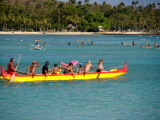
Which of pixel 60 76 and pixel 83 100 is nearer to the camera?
pixel 83 100

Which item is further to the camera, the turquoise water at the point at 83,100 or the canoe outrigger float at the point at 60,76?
the canoe outrigger float at the point at 60,76

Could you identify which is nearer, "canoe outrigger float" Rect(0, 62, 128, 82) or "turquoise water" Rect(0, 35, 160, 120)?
"turquoise water" Rect(0, 35, 160, 120)

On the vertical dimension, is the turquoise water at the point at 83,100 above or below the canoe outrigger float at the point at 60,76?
below

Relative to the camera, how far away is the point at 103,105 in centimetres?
2253

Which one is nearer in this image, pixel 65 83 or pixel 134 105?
pixel 134 105

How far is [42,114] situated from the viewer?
20500mm

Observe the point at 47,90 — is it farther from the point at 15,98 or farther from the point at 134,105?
the point at 134,105

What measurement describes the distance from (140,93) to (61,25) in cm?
17418

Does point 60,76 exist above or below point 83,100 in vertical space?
above

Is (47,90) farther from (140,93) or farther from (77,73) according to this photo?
(140,93)

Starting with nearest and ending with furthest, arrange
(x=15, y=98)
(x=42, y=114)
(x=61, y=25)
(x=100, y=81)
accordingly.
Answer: (x=42, y=114), (x=15, y=98), (x=100, y=81), (x=61, y=25)

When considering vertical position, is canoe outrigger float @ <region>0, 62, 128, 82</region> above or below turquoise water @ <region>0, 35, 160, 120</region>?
above

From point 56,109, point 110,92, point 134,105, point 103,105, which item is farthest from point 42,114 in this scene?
point 110,92

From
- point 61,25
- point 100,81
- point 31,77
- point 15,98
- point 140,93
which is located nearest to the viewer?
point 15,98
